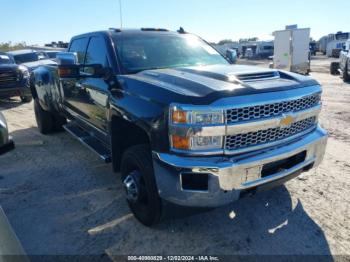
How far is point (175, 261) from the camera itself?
2650 mm

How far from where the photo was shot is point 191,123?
7.93 feet

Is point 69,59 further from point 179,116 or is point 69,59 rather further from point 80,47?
point 179,116

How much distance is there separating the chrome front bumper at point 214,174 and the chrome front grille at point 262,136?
0.08 meters

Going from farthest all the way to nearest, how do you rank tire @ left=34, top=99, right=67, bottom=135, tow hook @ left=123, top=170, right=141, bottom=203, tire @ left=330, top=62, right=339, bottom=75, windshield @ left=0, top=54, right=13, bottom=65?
tire @ left=330, top=62, right=339, bottom=75 → windshield @ left=0, top=54, right=13, bottom=65 → tire @ left=34, top=99, right=67, bottom=135 → tow hook @ left=123, top=170, right=141, bottom=203

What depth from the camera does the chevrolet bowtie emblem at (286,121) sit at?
108 inches

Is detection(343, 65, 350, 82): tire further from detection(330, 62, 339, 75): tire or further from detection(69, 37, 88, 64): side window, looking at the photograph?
detection(69, 37, 88, 64): side window

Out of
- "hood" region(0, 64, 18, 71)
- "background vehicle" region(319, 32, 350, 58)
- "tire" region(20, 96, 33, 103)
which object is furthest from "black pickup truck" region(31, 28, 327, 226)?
"background vehicle" region(319, 32, 350, 58)

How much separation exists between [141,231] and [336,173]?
2669 millimetres

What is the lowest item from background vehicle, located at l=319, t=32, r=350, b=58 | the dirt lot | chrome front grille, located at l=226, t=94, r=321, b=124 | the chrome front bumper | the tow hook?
the dirt lot

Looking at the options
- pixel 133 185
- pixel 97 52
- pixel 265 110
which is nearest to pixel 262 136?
pixel 265 110

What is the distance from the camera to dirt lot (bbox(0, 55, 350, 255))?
2.83 m

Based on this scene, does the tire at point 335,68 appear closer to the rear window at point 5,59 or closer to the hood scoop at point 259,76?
the rear window at point 5,59

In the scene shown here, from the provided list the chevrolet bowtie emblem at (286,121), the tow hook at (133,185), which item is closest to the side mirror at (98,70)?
the tow hook at (133,185)

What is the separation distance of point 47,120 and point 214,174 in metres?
5.07
